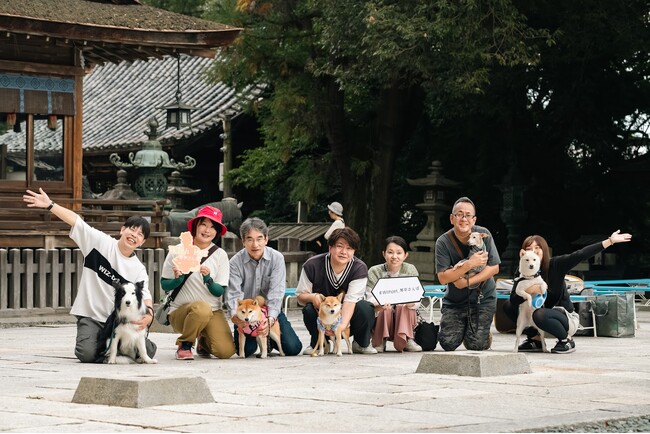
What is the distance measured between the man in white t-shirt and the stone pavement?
0.84 feet

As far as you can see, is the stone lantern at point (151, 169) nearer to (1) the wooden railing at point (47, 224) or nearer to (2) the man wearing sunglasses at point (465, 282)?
(1) the wooden railing at point (47, 224)

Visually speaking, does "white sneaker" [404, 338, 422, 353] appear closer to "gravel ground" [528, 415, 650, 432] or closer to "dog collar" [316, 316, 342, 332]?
"dog collar" [316, 316, 342, 332]

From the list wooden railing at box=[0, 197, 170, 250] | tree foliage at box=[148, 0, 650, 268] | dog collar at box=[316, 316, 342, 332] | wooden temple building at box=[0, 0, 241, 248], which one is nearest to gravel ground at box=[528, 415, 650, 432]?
dog collar at box=[316, 316, 342, 332]

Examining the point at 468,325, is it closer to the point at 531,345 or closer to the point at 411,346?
the point at 411,346

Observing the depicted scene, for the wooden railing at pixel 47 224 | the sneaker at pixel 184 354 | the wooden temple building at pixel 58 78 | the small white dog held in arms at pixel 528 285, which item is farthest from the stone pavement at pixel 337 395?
the wooden temple building at pixel 58 78

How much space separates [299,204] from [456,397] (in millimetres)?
21375

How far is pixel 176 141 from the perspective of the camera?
3091cm

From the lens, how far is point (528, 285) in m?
11.7

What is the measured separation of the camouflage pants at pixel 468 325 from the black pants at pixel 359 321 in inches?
29.1

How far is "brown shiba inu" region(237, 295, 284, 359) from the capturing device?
35.5ft

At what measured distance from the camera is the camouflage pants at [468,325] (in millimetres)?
11727

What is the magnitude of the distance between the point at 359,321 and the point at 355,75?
12331 millimetres

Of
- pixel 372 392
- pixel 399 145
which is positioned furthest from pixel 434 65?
pixel 372 392

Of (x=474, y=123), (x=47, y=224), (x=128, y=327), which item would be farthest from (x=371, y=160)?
(x=128, y=327)
